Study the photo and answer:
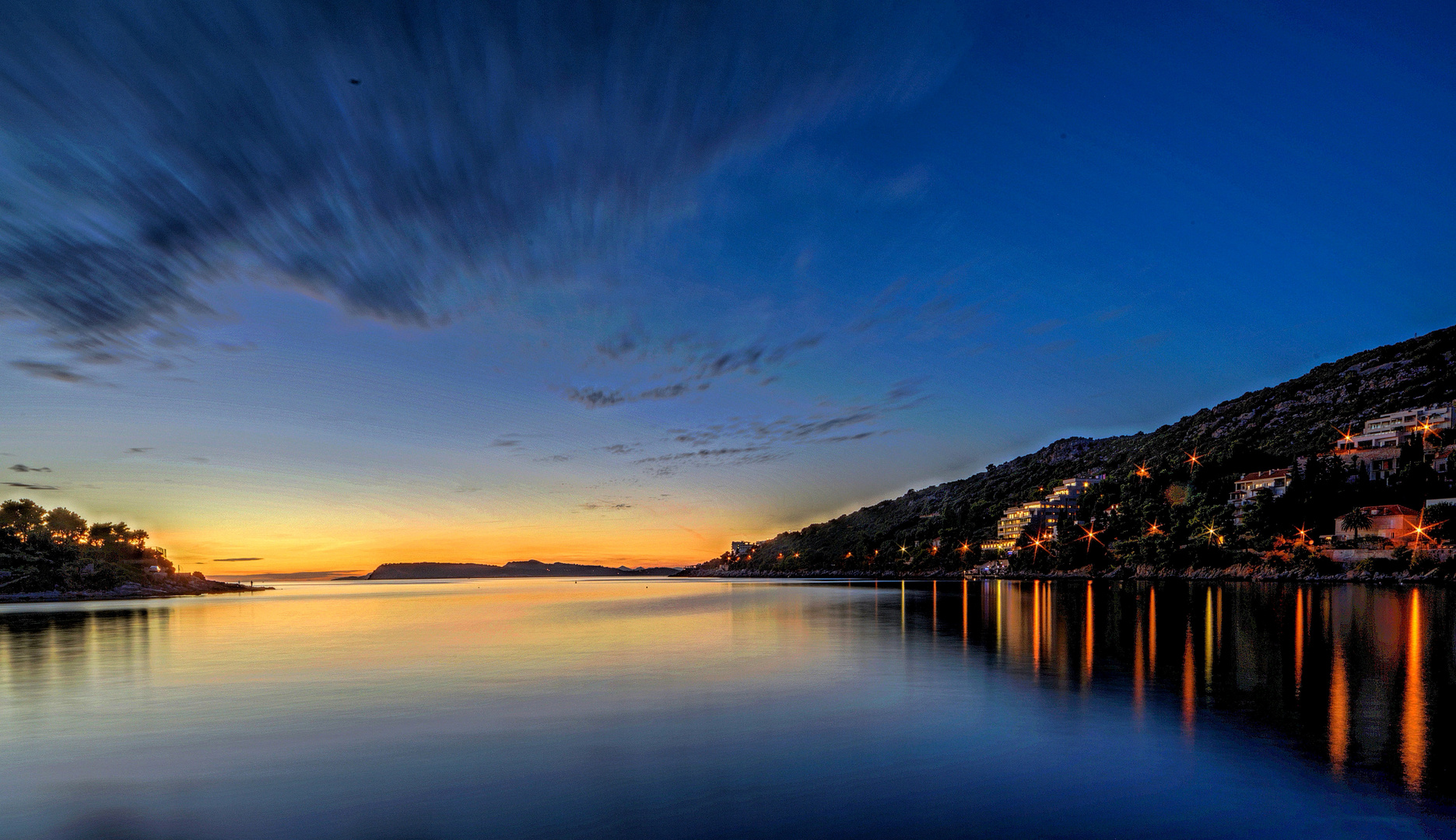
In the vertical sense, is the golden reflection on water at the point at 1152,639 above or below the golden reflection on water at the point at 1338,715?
below

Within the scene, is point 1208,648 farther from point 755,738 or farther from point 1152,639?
point 755,738

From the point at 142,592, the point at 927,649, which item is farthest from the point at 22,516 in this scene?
the point at 927,649

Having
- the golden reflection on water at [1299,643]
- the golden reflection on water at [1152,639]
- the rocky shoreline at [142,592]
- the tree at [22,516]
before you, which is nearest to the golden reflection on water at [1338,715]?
the golden reflection on water at [1299,643]

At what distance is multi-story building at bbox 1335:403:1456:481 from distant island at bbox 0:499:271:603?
198356 mm

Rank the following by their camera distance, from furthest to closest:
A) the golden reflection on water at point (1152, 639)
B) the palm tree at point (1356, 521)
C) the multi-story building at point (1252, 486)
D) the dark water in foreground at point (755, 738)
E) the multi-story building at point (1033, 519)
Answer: the multi-story building at point (1033, 519), the multi-story building at point (1252, 486), the palm tree at point (1356, 521), the golden reflection on water at point (1152, 639), the dark water in foreground at point (755, 738)

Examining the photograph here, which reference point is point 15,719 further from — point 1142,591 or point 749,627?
point 1142,591

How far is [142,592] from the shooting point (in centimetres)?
11806

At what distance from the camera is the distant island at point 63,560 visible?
105 meters

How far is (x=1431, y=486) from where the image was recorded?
95.9 m

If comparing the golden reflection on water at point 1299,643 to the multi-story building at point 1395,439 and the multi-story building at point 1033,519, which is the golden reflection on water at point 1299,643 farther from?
the multi-story building at point 1033,519

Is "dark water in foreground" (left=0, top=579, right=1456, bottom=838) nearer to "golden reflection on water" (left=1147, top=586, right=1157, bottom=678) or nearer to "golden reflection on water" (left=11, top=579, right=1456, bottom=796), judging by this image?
"golden reflection on water" (left=11, top=579, right=1456, bottom=796)

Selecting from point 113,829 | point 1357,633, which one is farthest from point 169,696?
point 1357,633

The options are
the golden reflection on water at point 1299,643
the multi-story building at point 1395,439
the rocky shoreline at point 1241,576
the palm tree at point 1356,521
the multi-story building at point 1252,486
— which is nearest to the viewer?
the golden reflection on water at point 1299,643

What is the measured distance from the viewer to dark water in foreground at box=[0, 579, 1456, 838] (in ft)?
34.8
